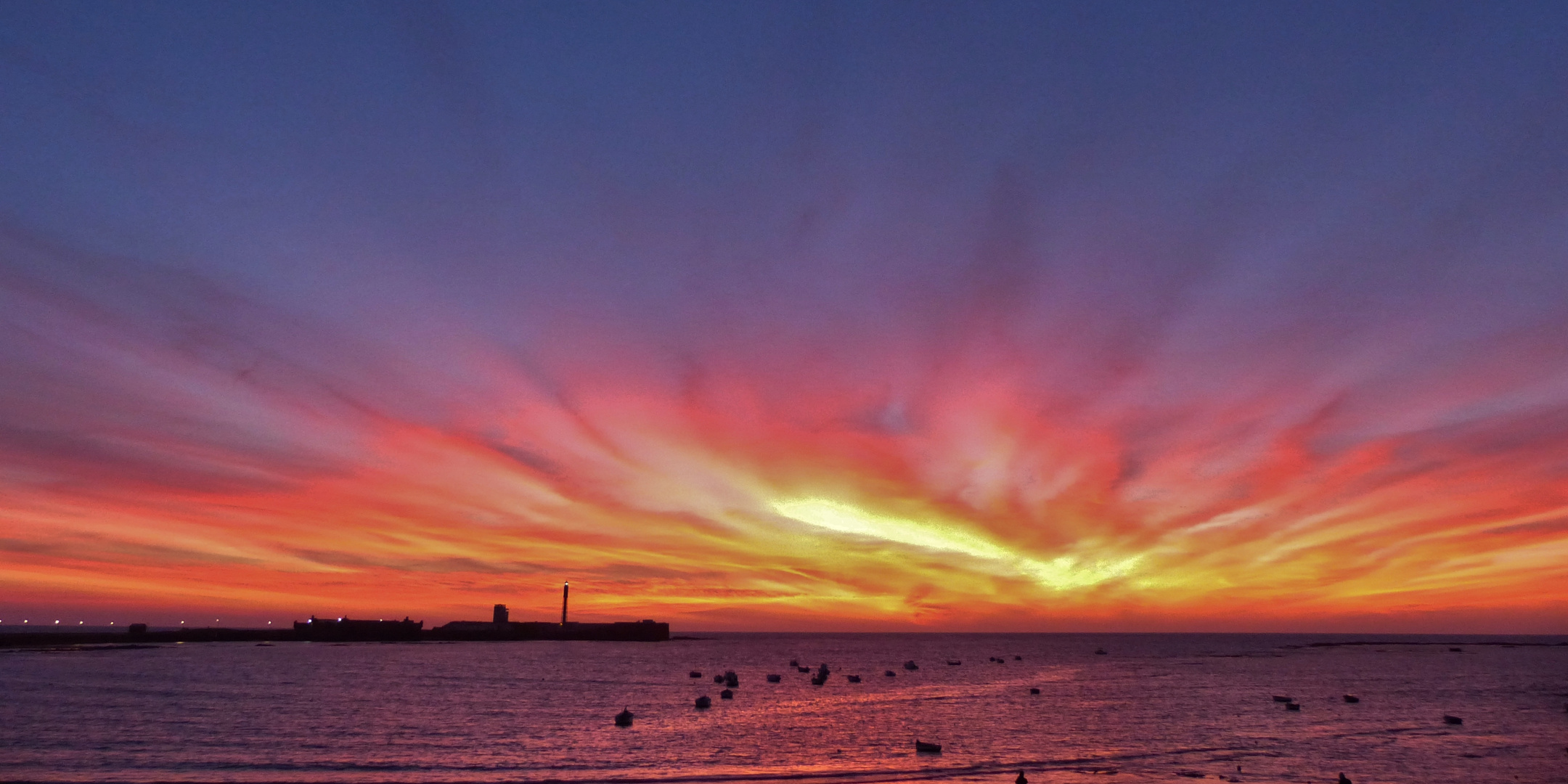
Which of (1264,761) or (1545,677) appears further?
(1545,677)

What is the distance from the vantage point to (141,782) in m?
45.4

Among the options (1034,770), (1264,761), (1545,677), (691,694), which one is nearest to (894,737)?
(1034,770)

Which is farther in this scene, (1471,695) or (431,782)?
(1471,695)

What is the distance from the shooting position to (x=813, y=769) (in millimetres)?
53500

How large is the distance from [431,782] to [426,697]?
50877 millimetres

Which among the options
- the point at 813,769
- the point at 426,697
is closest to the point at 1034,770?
the point at 813,769

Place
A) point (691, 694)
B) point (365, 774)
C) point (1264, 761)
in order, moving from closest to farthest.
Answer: point (365, 774) < point (1264, 761) < point (691, 694)

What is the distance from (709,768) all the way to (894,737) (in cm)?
2002

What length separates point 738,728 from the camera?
7312 centimetres

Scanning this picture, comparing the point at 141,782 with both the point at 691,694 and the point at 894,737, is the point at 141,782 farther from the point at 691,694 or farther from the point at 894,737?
the point at 691,694

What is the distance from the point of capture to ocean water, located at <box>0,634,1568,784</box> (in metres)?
52.4

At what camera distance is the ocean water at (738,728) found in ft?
172

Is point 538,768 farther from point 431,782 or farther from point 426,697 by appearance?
point 426,697

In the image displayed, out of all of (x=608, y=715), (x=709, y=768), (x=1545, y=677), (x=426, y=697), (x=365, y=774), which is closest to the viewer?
(x=365, y=774)
